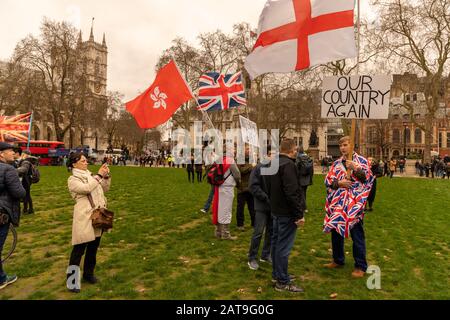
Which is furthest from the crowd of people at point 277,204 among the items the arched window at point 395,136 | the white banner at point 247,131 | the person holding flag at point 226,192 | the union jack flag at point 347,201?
the arched window at point 395,136

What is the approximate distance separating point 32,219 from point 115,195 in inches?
202

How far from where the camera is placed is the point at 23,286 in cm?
470

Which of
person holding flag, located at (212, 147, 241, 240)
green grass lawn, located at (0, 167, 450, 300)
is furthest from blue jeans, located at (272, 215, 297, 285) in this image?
person holding flag, located at (212, 147, 241, 240)

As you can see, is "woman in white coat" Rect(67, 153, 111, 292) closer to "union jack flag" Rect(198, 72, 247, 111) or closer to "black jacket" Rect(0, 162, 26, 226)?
"black jacket" Rect(0, 162, 26, 226)

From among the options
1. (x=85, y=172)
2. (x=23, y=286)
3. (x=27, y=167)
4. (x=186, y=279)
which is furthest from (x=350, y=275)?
(x=27, y=167)

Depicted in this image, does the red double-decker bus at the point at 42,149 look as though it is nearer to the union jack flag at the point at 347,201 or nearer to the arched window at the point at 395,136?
the union jack flag at the point at 347,201

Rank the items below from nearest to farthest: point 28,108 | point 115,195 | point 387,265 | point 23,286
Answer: point 23,286
point 387,265
point 115,195
point 28,108

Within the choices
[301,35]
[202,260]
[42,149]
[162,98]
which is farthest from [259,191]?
[42,149]

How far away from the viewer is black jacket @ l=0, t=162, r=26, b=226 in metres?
4.43

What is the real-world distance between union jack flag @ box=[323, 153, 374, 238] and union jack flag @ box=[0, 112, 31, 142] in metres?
10.7

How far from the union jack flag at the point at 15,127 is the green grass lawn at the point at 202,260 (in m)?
3.59

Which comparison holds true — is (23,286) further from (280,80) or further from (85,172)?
(280,80)

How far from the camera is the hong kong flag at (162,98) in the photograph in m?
7.43

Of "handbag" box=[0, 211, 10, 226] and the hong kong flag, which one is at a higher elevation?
the hong kong flag
